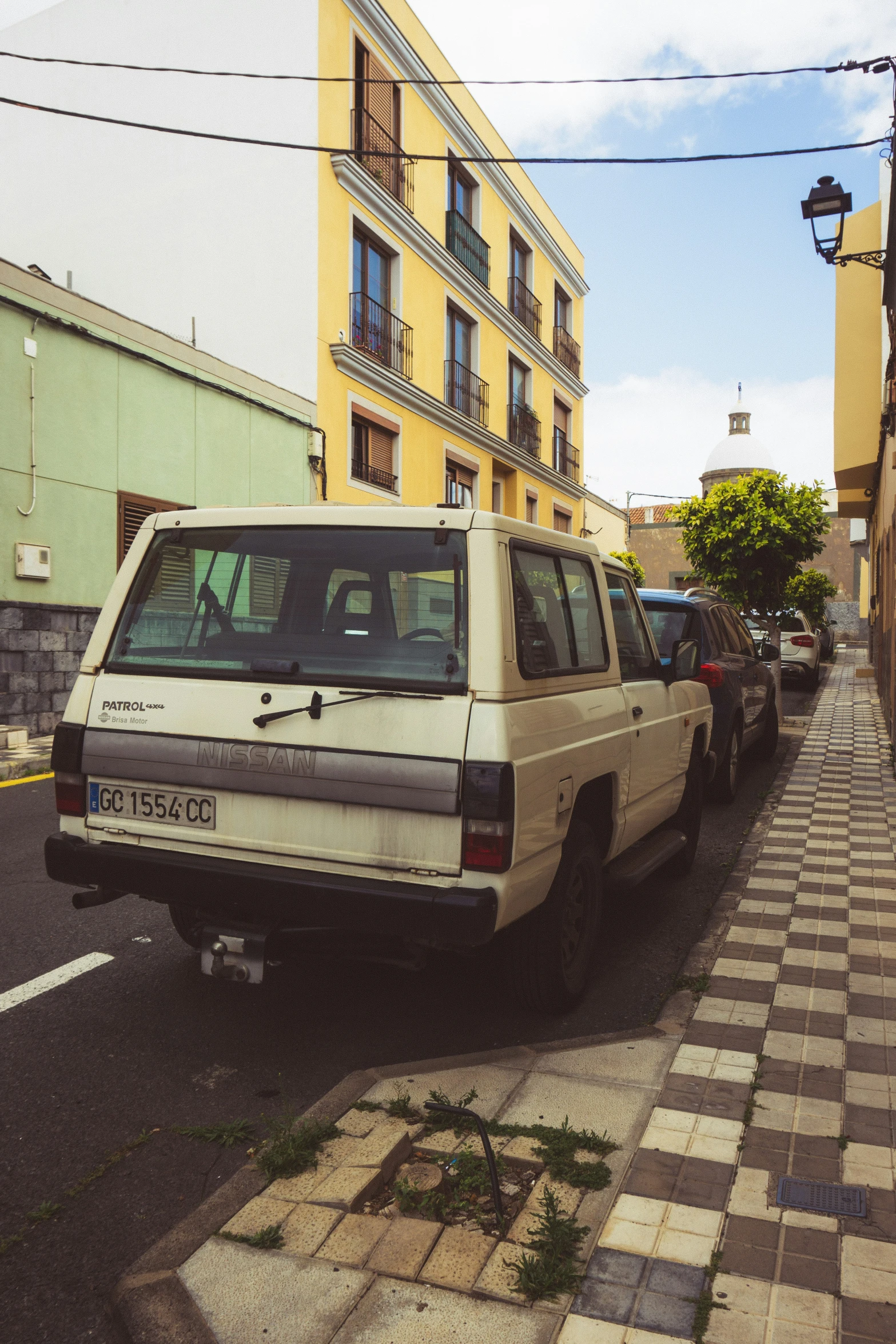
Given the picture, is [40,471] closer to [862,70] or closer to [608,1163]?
[862,70]

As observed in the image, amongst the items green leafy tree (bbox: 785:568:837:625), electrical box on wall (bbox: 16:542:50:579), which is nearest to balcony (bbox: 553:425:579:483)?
green leafy tree (bbox: 785:568:837:625)

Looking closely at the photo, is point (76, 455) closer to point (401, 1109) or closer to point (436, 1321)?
point (401, 1109)

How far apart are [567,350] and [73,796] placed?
94.7ft

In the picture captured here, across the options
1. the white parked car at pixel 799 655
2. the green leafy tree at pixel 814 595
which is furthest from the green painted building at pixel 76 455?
the green leafy tree at pixel 814 595

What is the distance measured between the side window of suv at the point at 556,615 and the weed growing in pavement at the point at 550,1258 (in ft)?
5.39

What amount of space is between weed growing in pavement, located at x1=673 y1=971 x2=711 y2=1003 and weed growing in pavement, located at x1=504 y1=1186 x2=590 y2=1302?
1.85m

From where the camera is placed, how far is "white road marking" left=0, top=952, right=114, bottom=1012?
13.5ft

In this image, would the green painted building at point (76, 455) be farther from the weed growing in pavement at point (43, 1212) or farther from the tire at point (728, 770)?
the weed growing in pavement at point (43, 1212)

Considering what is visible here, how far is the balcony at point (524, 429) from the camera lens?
1048 inches

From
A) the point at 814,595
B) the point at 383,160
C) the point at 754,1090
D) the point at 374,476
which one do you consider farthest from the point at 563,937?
the point at 814,595

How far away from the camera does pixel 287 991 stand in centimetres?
429

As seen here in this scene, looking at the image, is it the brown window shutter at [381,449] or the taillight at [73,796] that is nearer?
the taillight at [73,796]

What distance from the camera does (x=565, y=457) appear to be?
102 feet

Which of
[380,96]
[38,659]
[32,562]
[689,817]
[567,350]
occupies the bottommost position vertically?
[689,817]
